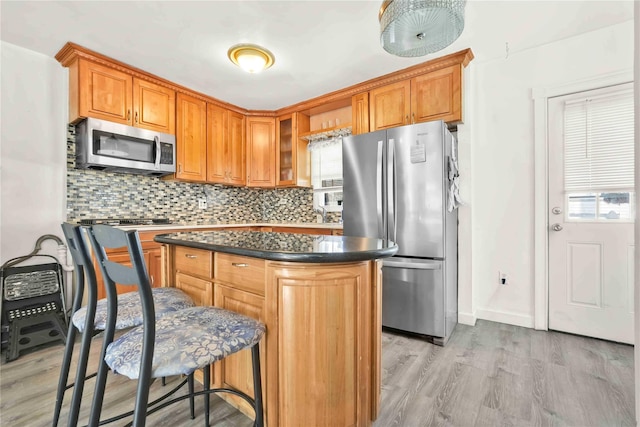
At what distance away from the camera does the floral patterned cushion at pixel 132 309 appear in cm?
129

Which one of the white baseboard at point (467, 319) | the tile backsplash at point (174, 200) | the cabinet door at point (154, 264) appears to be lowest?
the white baseboard at point (467, 319)

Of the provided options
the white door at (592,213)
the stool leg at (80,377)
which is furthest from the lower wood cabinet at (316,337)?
the white door at (592,213)

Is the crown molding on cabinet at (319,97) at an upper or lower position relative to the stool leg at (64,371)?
upper

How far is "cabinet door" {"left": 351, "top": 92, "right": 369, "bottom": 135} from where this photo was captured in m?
3.27

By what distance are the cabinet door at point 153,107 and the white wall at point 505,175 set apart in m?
3.16

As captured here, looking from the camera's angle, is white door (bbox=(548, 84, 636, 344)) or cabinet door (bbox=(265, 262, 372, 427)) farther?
white door (bbox=(548, 84, 636, 344))

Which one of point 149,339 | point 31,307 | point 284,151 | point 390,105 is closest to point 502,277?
A: point 390,105

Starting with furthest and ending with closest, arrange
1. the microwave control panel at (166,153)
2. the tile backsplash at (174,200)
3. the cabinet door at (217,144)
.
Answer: the cabinet door at (217,144) < the microwave control panel at (166,153) < the tile backsplash at (174,200)

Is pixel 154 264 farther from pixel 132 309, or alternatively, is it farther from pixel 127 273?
pixel 127 273

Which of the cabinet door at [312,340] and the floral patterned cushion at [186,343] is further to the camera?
the cabinet door at [312,340]

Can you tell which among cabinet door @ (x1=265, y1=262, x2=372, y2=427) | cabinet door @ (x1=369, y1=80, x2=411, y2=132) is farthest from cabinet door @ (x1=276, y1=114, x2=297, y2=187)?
cabinet door @ (x1=265, y1=262, x2=372, y2=427)

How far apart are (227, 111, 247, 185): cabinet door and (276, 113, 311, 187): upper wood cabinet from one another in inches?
19.7

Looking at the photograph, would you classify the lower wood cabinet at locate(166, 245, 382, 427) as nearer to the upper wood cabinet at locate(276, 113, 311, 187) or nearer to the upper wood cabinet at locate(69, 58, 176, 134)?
the upper wood cabinet at locate(69, 58, 176, 134)

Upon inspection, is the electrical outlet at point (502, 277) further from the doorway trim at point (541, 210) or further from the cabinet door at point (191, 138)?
the cabinet door at point (191, 138)
